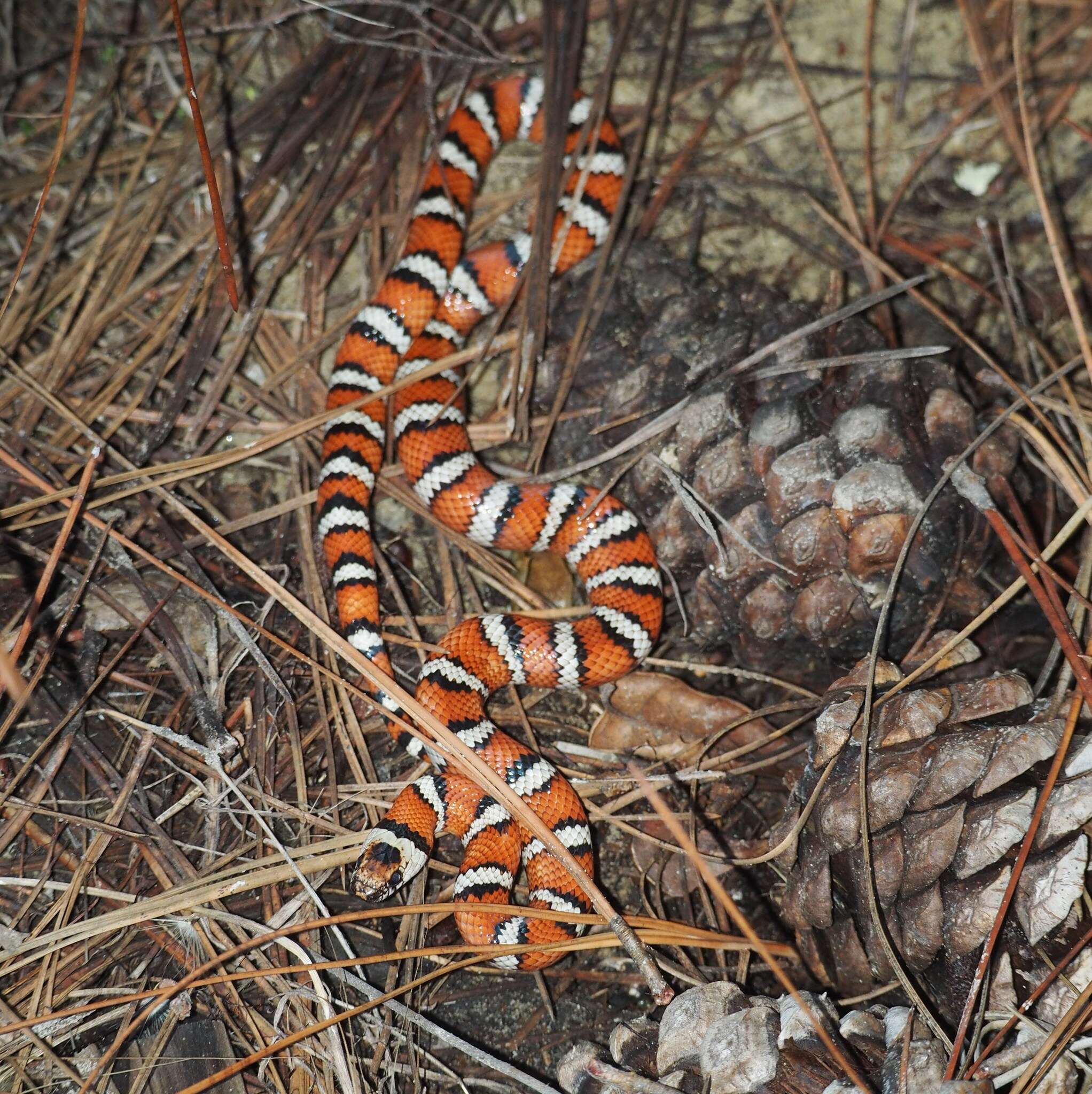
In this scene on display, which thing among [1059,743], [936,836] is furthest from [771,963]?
[1059,743]

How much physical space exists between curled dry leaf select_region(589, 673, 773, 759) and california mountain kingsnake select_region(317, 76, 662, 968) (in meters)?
0.11

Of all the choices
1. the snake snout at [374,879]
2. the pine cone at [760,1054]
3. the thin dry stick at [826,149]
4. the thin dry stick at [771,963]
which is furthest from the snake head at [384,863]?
the thin dry stick at [826,149]

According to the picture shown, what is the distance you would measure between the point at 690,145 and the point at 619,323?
1.00 meters

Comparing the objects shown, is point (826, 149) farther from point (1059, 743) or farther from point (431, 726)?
point (431, 726)

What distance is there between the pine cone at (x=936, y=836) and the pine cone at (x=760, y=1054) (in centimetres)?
19

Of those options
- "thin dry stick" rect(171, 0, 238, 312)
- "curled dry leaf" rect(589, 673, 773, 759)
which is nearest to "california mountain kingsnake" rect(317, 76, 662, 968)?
"curled dry leaf" rect(589, 673, 773, 759)

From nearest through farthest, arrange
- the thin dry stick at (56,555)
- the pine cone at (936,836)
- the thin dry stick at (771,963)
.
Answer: the thin dry stick at (771,963)
the pine cone at (936,836)
the thin dry stick at (56,555)

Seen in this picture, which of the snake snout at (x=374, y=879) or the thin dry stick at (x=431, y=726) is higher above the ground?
the thin dry stick at (x=431, y=726)

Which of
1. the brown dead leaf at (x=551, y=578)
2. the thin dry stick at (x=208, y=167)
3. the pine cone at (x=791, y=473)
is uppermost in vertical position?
the thin dry stick at (x=208, y=167)

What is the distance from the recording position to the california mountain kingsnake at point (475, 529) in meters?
2.82

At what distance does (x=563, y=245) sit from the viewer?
3662mm

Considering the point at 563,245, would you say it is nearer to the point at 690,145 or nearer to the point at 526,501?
the point at 690,145

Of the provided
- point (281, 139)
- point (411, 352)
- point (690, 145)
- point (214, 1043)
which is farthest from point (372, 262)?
point (214, 1043)

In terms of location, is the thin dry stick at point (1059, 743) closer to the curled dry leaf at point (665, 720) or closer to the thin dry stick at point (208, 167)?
the curled dry leaf at point (665, 720)
